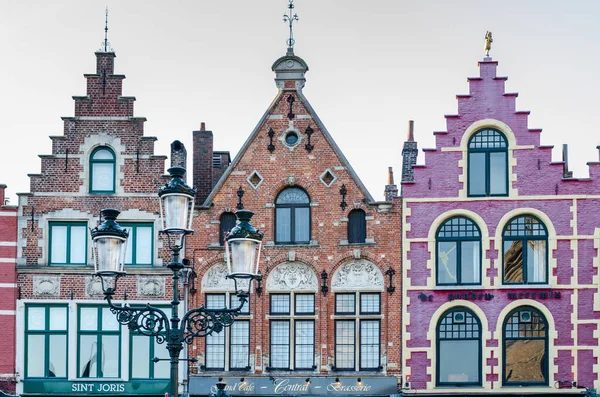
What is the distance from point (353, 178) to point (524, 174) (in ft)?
14.2

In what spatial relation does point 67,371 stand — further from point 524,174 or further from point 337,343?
point 524,174

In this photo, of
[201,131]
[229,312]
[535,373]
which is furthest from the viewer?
[201,131]

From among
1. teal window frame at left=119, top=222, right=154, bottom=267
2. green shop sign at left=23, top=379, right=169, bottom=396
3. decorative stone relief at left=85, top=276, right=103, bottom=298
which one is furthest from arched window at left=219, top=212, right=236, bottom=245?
green shop sign at left=23, top=379, right=169, bottom=396

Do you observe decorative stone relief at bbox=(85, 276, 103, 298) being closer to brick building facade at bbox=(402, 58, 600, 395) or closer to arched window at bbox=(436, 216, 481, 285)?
brick building facade at bbox=(402, 58, 600, 395)

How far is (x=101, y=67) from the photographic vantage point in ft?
111

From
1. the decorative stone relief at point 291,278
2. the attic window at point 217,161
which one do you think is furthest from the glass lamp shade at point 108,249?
the attic window at point 217,161

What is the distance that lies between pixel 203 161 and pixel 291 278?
457 centimetres

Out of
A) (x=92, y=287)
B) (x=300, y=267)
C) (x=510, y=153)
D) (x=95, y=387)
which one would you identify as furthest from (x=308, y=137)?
(x=95, y=387)

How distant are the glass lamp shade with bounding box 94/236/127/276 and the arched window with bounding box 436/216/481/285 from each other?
15.3 m

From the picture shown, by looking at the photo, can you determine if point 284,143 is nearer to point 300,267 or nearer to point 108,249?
point 300,267

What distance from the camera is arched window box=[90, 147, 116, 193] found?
33562 mm

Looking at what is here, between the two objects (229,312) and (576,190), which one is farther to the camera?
(576,190)

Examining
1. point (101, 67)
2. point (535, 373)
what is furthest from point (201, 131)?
point (535, 373)

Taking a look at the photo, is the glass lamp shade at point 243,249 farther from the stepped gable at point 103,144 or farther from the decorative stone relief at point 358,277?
the stepped gable at point 103,144
